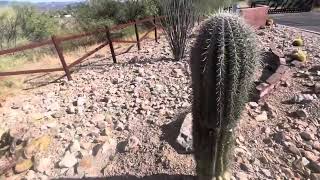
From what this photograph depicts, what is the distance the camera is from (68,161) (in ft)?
15.1

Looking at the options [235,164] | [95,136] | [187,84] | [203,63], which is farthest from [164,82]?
[203,63]

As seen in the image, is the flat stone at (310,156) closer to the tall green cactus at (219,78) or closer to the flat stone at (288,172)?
the flat stone at (288,172)

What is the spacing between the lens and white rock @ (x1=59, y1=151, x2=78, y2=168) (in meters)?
4.57

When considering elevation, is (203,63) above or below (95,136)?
above

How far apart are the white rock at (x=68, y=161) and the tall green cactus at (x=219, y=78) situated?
180 centimetres

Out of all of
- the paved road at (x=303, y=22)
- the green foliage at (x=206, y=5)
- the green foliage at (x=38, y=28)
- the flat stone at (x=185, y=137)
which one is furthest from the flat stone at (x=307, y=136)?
the green foliage at (x=38, y=28)

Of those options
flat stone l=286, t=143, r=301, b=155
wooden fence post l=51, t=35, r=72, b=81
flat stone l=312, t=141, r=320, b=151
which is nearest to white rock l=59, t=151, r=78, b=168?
flat stone l=286, t=143, r=301, b=155

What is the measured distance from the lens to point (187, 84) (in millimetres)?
6473

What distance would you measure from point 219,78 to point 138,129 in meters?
2.16

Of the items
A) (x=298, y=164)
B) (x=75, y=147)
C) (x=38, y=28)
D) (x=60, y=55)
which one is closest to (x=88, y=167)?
(x=75, y=147)

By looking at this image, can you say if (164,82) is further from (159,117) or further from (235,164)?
(235,164)

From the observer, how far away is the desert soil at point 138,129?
14.0 feet

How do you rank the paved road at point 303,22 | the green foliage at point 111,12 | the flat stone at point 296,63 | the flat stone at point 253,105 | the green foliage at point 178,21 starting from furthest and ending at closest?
the green foliage at point 111,12, the paved road at point 303,22, the green foliage at point 178,21, the flat stone at point 296,63, the flat stone at point 253,105

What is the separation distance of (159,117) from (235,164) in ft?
4.74
